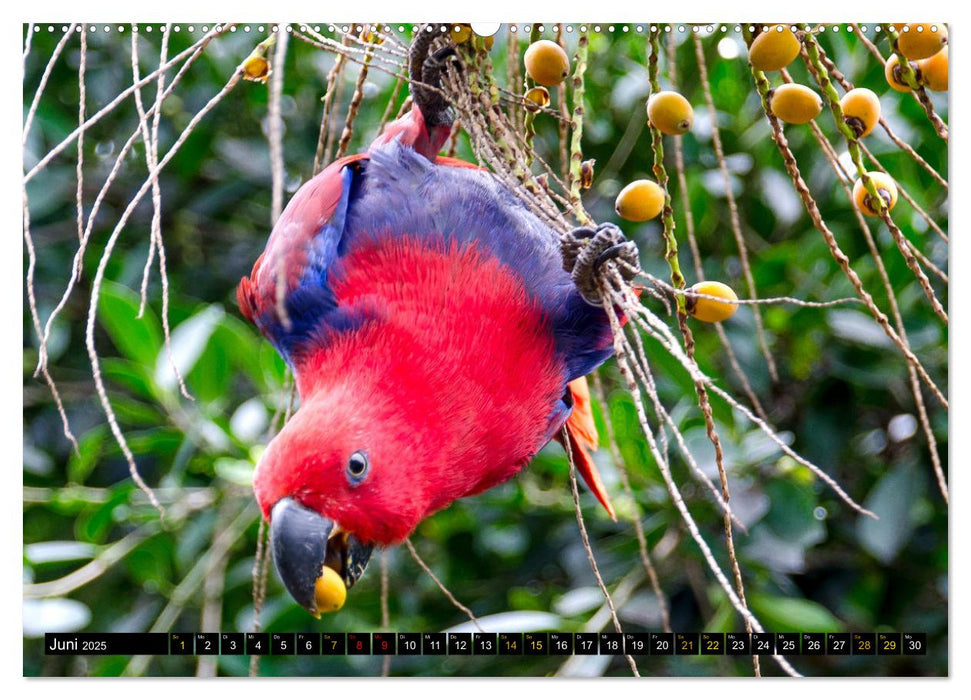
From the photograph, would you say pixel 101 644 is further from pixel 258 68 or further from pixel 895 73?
pixel 895 73

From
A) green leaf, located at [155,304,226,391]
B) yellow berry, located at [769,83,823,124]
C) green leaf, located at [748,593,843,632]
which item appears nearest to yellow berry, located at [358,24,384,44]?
yellow berry, located at [769,83,823,124]

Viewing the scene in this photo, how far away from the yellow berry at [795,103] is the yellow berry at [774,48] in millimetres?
23

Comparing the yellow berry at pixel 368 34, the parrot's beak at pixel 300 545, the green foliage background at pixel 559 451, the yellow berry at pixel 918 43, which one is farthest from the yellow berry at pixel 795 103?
the green foliage background at pixel 559 451

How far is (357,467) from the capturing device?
983 mm

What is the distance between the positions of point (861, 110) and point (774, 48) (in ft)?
0.31

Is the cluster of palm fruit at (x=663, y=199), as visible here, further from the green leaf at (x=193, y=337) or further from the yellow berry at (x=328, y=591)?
the green leaf at (x=193, y=337)

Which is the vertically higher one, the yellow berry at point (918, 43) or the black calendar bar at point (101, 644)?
the yellow berry at point (918, 43)

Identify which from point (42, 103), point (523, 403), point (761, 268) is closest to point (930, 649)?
point (761, 268)

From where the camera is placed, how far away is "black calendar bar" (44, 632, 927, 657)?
1396 mm

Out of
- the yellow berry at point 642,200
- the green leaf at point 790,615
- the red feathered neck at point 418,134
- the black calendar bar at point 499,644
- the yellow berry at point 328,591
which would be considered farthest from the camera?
the green leaf at point 790,615

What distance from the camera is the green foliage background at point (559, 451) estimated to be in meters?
1.65

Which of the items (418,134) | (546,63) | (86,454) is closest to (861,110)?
(546,63)
